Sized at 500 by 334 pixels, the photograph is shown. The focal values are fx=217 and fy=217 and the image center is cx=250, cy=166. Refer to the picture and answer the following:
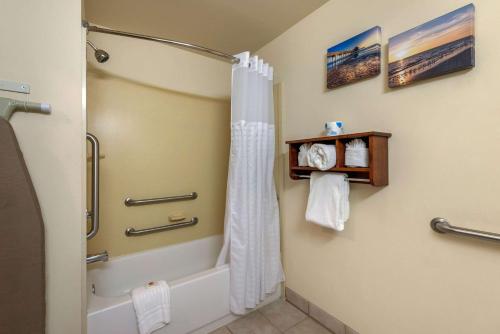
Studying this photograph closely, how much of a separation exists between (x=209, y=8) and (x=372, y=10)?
39.7 inches

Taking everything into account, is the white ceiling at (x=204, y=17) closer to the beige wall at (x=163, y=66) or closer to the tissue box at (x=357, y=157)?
the beige wall at (x=163, y=66)

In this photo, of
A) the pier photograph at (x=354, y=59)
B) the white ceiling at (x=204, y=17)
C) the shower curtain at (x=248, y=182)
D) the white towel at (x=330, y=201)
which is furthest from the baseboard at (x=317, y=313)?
the white ceiling at (x=204, y=17)

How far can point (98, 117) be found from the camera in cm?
162

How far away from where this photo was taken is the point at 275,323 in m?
1.50

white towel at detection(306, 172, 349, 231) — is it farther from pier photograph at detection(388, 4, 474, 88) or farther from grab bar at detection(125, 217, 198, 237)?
grab bar at detection(125, 217, 198, 237)

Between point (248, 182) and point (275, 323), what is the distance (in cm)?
99

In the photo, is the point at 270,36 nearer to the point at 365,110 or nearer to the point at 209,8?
the point at 209,8

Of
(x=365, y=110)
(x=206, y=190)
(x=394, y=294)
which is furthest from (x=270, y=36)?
(x=394, y=294)

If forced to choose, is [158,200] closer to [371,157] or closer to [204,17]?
[204,17]

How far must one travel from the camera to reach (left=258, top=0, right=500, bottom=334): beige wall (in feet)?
2.79

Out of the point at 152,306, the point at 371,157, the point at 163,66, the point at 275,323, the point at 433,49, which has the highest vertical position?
the point at 163,66

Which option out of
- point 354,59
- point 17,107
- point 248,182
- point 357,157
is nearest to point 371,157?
point 357,157

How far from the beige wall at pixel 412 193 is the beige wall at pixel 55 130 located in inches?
52.1

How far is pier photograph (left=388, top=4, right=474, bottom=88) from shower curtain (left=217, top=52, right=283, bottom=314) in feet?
2.61
